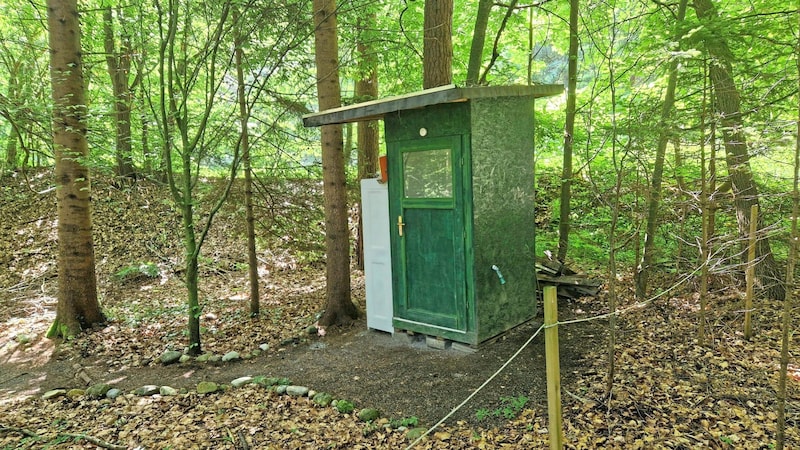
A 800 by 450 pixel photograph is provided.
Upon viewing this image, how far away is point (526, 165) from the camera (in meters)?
5.21

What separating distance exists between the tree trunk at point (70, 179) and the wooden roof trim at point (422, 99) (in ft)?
10.2

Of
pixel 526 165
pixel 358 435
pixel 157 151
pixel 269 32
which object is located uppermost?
pixel 269 32

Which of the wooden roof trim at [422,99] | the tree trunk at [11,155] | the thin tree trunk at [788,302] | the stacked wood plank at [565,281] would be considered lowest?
the stacked wood plank at [565,281]

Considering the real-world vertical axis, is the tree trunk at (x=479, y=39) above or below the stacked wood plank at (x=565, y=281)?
above

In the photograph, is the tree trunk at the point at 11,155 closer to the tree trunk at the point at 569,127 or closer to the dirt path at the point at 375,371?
the dirt path at the point at 375,371

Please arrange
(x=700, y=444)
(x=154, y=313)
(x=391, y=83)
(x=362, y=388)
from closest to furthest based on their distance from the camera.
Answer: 1. (x=700, y=444)
2. (x=362, y=388)
3. (x=154, y=313)
4. (x=391, y=83)

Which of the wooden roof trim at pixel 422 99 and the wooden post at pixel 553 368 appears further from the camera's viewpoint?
the wooden roof trim at pixel 422 99

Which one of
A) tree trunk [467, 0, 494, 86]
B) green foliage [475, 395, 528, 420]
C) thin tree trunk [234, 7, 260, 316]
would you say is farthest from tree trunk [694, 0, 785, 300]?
thin tree trunk [234, 7, 260, 316]

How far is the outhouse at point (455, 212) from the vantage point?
454 cm

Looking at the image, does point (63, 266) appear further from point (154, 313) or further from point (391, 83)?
point (391, 83)

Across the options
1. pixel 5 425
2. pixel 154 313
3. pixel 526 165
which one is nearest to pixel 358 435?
pixel 5 425

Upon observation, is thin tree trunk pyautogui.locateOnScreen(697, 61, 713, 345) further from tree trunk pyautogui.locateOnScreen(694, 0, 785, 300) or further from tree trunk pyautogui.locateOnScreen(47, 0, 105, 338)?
tree trunk pyautogui.locateOnScreen(47, 0, 105, 338)

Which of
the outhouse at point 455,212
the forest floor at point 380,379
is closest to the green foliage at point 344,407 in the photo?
the forest floor at point 380,379

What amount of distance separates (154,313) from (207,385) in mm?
3059
